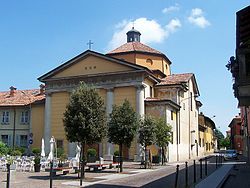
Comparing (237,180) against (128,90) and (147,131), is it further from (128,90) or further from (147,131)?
(128,90)

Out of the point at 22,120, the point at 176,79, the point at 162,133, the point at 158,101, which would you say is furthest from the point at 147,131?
the point at 22,120

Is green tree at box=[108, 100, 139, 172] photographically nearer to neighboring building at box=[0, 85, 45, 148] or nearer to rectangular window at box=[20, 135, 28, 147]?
neighboring building at box=[0, 85, 45, 148]

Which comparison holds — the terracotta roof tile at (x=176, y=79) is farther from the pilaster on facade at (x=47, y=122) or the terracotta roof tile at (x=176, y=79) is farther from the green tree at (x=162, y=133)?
the pilaster on facade at (x=47, y=122)

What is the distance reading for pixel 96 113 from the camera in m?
20.0

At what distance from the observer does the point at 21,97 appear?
48.8 m

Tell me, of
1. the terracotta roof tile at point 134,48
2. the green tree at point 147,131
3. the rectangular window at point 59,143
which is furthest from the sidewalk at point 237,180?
the terracotta roof tile at point 134,48

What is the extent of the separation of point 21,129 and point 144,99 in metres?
18.5

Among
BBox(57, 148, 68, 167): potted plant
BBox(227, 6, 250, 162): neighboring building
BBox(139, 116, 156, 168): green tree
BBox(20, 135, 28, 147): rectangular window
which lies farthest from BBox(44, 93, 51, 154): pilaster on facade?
BBox(227, 6, 250, 162): neighboring building

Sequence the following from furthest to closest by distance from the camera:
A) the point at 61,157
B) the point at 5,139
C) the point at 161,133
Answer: the point at 5,139
the point at 161,133
the point at 61,157

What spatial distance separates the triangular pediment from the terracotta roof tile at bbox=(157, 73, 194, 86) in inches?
233

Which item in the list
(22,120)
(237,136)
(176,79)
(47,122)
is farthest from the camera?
(237,136)

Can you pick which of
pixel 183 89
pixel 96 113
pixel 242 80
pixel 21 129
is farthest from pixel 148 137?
pixel 21 129

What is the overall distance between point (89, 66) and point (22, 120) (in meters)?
13.1

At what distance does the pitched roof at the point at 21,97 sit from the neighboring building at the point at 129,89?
526 cm
